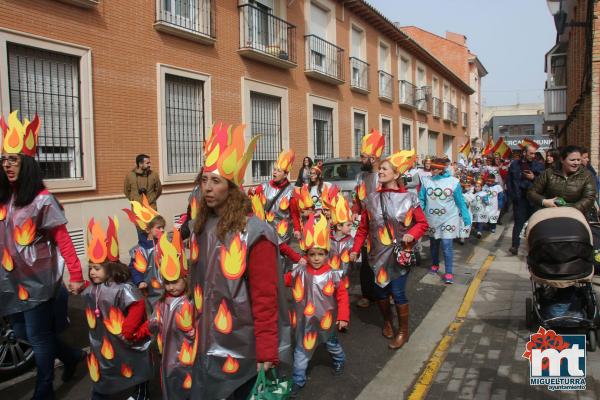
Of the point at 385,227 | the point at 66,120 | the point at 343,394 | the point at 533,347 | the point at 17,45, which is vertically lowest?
the point at 343,394

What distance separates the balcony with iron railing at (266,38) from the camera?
13.1 m

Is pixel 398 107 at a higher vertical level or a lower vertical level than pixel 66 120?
higher

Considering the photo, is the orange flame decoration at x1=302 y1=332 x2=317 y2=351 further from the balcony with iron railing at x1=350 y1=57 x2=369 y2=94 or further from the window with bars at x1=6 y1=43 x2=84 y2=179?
the balcony with iron railing at x1=350 y1=57 x2=369 y2=94

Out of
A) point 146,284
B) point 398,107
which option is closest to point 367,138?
point 146,284

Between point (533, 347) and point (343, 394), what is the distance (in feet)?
4.86

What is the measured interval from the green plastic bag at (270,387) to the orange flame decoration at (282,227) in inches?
140

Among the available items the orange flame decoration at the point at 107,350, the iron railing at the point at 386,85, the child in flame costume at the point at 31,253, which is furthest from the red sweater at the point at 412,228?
the iron railing at the point at 386,85

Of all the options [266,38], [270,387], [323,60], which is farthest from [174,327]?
[323,60]

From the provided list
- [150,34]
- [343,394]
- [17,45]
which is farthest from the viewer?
[150,34]

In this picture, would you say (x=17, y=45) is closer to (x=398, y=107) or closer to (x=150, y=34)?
(x=150, y=34)

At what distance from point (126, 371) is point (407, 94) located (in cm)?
2388

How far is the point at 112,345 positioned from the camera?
3.43 m

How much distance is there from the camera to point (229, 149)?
2570 millimetres

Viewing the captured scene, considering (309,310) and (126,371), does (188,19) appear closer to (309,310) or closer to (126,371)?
(309,310)
